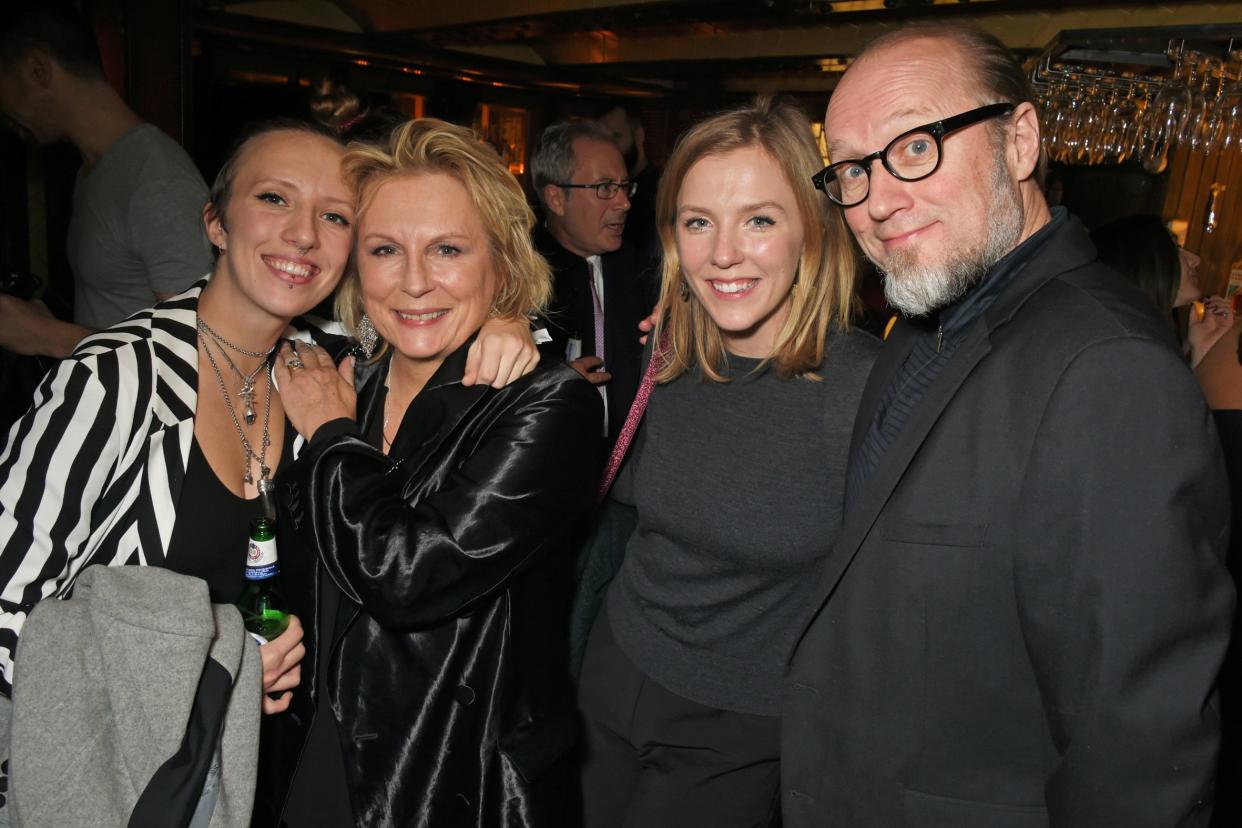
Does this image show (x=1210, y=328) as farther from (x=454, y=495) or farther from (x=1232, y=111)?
(x=454, y=495)

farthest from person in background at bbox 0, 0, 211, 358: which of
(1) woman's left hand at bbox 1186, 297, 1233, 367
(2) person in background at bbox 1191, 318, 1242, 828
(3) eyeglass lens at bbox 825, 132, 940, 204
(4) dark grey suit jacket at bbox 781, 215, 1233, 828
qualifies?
(1) woman's left hand at bbox 1186, 297, 1233, 367

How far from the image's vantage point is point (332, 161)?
1817 millimetres

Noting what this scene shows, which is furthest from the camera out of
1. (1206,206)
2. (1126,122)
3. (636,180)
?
(1206,206)

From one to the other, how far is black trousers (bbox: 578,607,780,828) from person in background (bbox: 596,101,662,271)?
2372 millimetres

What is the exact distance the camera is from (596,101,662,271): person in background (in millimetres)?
4453

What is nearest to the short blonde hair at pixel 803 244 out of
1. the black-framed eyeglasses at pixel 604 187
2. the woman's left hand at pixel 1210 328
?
the black-framed eyeglasses at pixel 604 187

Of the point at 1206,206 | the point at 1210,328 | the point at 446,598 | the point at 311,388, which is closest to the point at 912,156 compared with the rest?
the point at 446,598

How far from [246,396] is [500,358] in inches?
23.6

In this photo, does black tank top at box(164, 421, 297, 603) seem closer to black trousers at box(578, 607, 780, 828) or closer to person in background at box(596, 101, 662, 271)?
black trousers at box(578, 607, 780, 828)

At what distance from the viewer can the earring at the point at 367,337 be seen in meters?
2.04

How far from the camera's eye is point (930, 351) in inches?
60.4

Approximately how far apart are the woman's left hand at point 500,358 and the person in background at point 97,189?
4.31 feet

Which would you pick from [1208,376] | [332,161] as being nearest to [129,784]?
[332,161]

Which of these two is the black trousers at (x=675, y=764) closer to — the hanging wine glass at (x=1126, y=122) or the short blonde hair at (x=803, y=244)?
the short blonde hair at (x=803, y=244)
